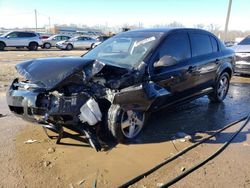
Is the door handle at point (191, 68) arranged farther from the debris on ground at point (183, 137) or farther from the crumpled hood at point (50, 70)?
the crumpled hood at point (50, 70)

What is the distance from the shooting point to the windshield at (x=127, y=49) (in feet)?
16.8

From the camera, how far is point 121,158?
Result: 171 inches

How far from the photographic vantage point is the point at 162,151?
4.60 m

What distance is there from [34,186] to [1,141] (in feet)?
5.29

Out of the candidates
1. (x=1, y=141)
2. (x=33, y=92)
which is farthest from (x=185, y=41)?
(x=1, y=141)

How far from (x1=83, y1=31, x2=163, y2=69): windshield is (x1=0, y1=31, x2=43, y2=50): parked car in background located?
72.5ft

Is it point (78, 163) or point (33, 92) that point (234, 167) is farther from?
point (33, 92)

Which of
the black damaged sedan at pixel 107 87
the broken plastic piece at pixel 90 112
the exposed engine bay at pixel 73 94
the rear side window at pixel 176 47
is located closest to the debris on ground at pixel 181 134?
the black damaged sedan at pixel 107 87

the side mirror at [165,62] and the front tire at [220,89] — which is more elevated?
the side mirror at [165,62]

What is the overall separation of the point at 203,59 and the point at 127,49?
181 cm

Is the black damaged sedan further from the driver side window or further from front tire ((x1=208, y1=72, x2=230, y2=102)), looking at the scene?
front tire ((x1=208, y1=72, x2=230, y2=102))

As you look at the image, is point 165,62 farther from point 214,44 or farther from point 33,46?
point 33,46

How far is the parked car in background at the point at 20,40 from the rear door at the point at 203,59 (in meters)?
22.4

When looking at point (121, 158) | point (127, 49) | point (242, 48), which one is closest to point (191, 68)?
point (127, 49)
